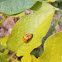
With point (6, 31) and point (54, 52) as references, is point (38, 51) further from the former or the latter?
point (54, 52)

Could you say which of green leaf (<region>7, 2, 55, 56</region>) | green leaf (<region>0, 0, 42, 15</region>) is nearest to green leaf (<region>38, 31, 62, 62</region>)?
green leaf (<region>7, 2, 55, 56</region>)

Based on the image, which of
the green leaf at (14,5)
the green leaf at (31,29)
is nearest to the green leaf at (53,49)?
the green leaf at (31,29)

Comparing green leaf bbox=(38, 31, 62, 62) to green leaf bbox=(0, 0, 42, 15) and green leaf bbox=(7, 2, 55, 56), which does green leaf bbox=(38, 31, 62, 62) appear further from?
green leaf bbox=(0, 0, 42, 15)

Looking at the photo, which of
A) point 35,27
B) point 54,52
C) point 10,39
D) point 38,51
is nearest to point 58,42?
point 54,52

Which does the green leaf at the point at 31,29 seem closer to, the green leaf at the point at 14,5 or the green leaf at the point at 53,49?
the green leaf at the point at 14,5

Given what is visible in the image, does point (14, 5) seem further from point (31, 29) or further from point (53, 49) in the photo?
point (53, 49)

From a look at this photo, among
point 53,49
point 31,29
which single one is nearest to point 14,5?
point 31,29
